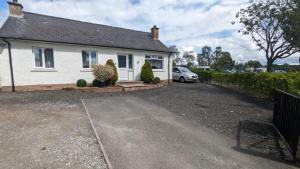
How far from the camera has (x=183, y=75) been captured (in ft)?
68.4

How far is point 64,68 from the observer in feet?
41.2

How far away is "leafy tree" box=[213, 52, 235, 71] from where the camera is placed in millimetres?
52122

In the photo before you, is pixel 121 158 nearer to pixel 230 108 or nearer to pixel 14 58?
pixel 230 108

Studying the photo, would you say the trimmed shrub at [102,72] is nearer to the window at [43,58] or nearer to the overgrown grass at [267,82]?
the window at [43,58]

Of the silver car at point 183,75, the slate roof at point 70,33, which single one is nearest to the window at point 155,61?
the slate roof at point 70,33

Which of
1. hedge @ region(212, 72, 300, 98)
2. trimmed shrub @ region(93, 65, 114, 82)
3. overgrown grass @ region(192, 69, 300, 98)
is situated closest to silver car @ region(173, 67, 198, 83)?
overgrown grass @ region(192, 69, 300, 98)

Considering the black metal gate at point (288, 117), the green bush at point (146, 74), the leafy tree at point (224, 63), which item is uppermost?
the leafy tree at point (224, 63)

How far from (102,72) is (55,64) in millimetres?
3209

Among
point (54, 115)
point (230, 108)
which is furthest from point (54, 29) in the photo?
point (230, 108)

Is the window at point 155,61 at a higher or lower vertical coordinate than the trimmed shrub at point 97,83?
higher

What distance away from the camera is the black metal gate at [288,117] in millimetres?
4058

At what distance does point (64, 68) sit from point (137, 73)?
619 centimetres

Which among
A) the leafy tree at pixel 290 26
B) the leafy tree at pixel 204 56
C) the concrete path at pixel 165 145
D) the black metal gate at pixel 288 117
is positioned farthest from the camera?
the leafy tree at pixel 204 56

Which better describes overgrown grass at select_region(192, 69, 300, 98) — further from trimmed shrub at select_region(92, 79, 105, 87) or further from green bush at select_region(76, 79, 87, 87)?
green bush at select_region(76, 79, 87, 87)
